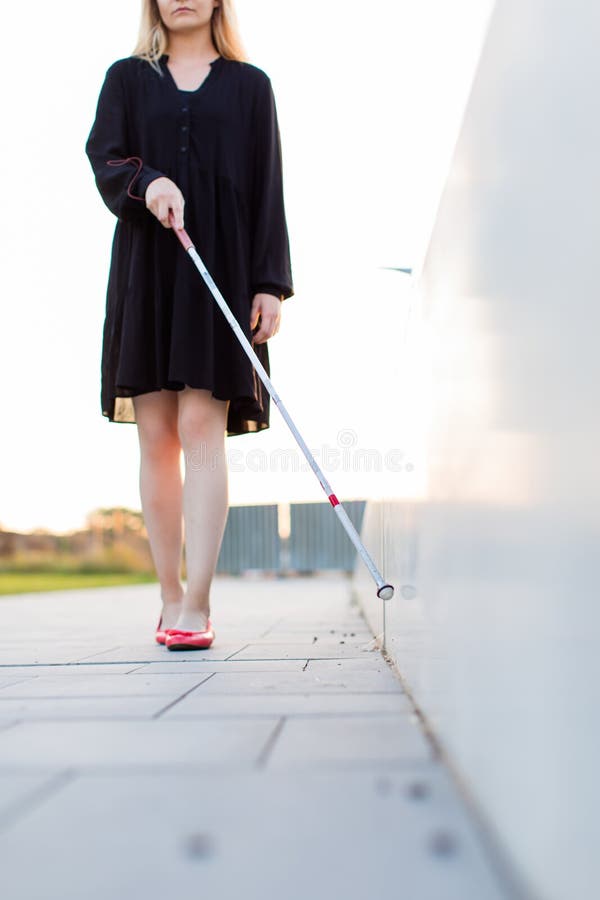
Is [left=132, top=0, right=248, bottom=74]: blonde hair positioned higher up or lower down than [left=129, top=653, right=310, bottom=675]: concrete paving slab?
higher up

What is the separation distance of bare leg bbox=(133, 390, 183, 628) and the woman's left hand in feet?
0.93

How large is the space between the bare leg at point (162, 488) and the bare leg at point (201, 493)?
4.3 inches

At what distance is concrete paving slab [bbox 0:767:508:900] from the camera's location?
2.30ft

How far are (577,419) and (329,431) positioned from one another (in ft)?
11.0

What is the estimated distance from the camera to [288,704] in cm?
144

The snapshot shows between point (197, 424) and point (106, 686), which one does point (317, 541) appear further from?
point (106, 686)

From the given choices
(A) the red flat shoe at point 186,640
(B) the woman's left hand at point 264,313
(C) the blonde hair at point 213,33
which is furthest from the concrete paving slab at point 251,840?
(C) the blonde hair at point 213,33

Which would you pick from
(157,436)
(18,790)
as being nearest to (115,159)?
(157,436)

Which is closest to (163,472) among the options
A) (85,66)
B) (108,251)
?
(108,251)

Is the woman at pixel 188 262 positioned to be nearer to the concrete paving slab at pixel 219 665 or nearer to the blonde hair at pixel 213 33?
the blonde hair at pixel 213 33

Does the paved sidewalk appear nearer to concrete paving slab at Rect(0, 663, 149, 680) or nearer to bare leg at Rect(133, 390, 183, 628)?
concrete paving slab at Rect(0, 663, 149, 680)

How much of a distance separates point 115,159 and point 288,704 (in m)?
1.61

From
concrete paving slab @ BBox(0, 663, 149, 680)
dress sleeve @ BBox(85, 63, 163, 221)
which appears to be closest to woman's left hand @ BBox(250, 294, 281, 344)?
dress sleeve @ BBox(85, 63, 163, 221)

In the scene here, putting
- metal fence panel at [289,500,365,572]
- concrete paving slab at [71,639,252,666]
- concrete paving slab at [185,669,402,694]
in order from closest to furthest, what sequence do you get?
concrete paving slab at [185,669,402,694] → concrete paving slab at [71,639,252,666] → metal fence panel at [289,500,365,572]
